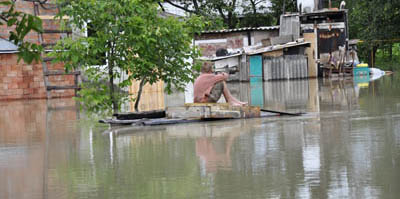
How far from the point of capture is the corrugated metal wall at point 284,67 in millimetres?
37750

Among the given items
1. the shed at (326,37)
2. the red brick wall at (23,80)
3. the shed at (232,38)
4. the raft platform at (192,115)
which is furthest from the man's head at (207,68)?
the shed at (232,38)

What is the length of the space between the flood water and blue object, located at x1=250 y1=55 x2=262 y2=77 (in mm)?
22199

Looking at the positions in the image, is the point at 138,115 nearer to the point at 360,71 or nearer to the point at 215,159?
the point at 215,159

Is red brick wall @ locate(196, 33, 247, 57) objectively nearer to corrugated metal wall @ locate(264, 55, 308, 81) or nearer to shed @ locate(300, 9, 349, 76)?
corrugated metal wall @ locate(264, 55, 308, 81)

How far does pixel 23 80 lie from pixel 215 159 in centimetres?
2165

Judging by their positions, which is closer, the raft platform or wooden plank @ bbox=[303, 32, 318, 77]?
the raft platform

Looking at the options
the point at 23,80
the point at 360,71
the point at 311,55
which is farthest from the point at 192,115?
the point at 360,71

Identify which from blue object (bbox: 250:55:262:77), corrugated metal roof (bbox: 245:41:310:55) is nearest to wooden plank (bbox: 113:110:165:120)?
corrugated metal roof (bbox: 245:41:310:55)

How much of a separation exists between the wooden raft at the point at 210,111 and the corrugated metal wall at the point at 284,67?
2312cm

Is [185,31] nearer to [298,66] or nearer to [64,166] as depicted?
[64,166]

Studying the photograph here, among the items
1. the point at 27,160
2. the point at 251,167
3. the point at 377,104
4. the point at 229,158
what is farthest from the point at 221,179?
the point at 377,104

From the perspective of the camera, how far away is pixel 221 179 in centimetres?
788

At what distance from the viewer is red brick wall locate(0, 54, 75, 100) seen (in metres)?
29.4

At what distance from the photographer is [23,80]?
97.4ft
